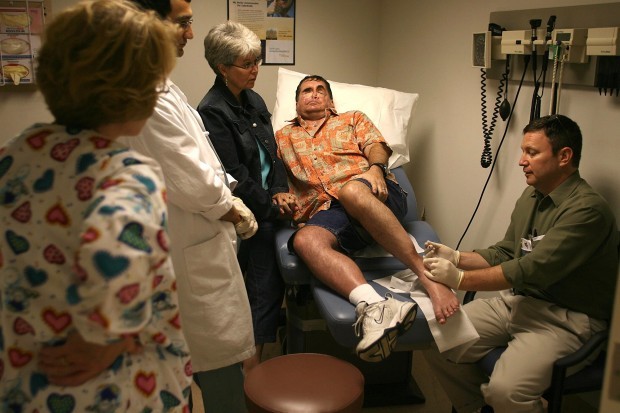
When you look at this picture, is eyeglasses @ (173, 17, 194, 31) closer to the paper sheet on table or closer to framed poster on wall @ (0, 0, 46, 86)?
the paper sheet on table

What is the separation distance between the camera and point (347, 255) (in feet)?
7.84

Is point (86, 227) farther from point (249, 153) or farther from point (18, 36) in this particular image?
point (18, 36)

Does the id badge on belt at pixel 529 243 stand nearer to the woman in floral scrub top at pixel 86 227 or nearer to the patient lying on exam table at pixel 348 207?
the patient lying on exam table at pixel 348 207

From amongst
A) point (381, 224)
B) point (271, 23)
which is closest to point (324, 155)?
point (381, 224)

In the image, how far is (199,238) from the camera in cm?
175

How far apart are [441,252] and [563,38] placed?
81 cm

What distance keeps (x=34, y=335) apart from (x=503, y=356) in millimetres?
1409

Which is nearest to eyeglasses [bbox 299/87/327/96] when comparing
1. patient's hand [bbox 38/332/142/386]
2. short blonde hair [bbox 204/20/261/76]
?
short blonde hair [bbox 204/20/261/76]

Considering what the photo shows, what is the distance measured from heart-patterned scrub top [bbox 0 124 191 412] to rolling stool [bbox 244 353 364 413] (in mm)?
628

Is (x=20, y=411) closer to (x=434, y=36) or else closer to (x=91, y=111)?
(x=91, y=111)

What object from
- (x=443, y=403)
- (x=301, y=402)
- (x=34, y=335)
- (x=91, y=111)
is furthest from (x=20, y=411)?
(x=443, y=403)

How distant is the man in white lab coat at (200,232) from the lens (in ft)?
5.14

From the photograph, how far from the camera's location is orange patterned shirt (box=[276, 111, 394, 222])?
105 inches

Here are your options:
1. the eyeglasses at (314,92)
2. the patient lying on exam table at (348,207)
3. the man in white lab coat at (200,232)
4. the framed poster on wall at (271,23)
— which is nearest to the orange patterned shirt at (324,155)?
the patient lying on exam table at (348,207)
